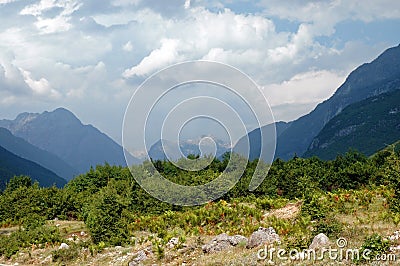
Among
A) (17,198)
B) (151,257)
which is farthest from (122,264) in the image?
(17,198)

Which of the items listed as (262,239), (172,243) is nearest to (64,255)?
(172,243)

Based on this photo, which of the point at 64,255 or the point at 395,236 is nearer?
the point at 395,236

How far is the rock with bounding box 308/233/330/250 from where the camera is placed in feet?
47.4

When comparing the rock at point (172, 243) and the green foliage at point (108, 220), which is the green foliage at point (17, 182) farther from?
the rock at point (172, 243)

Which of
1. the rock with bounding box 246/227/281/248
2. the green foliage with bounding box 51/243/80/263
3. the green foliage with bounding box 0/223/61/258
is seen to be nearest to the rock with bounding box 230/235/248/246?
the rock with bounding box 246/227/281/248

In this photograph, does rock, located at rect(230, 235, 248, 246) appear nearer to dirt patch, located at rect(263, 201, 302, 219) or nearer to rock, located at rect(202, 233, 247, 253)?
rock, located at rect(202, 233, 247, 253)

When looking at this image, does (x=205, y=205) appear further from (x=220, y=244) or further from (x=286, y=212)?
(x=220, y=244)

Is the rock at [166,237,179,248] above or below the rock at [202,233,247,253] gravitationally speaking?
above

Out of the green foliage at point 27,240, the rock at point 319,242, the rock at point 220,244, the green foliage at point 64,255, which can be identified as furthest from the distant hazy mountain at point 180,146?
the green foliage at point 27,240

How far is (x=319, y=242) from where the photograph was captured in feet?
48.2

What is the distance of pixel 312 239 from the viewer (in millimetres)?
15414

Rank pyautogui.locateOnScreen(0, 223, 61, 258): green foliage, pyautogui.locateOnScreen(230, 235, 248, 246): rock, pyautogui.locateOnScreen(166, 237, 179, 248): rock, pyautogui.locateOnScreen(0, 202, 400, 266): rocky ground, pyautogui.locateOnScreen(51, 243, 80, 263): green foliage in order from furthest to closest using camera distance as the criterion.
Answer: pyautogui.locateOnScreen(0, 223, 61, 258): green foliage → pyautogui.locateOnScreen(51, 243, 80, 263): green foliage → pyautogui.locateOnScreen(166, 237, 179, 248): rock → pyautogui.locateOnScreen(230, 235, 248, 246): rock → pyautogui.locateOnScreen(0, 202, 400, 266): rocky ground

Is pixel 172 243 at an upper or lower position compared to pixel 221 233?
upper

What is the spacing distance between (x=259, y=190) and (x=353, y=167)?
1060 centimetres
